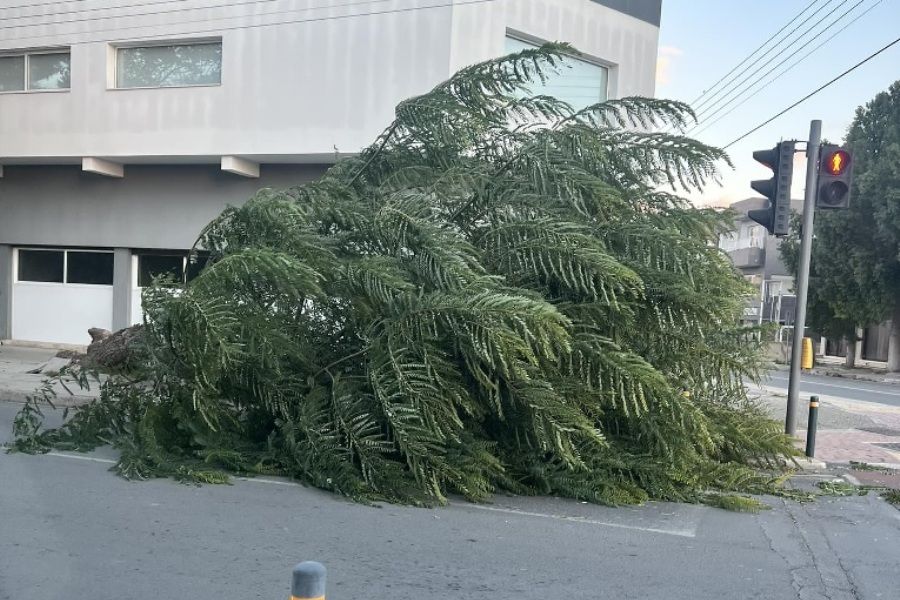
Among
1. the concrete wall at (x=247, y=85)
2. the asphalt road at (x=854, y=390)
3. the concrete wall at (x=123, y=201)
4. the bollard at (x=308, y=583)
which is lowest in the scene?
the asphalt road at (x=854, y=390)

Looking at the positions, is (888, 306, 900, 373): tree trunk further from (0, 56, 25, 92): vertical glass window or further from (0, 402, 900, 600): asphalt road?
(0, 56, 25, 92): vertical glass window

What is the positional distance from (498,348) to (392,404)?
3.32 ft

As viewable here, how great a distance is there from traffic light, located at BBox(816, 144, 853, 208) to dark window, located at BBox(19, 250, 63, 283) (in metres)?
16.2

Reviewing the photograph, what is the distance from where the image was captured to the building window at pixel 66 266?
18.4 metres

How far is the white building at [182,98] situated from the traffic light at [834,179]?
196 inches

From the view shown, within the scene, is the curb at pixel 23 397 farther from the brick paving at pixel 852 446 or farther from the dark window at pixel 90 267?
the brick paving at pixel 852 446

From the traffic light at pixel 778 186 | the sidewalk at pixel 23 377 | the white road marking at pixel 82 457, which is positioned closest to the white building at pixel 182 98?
the sidewalk at pixel 23 377

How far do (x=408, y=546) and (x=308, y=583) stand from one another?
2.85 m

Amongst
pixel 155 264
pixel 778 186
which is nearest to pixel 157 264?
pixel 155 264

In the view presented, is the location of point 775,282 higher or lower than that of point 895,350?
higher

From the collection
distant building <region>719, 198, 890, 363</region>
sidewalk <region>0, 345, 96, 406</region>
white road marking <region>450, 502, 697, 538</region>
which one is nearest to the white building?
sidewalk <region>0, 345, 96, 406</region>

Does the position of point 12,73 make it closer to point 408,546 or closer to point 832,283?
point 408,546

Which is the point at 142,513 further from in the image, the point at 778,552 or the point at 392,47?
the point at 392,47

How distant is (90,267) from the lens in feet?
60.7
